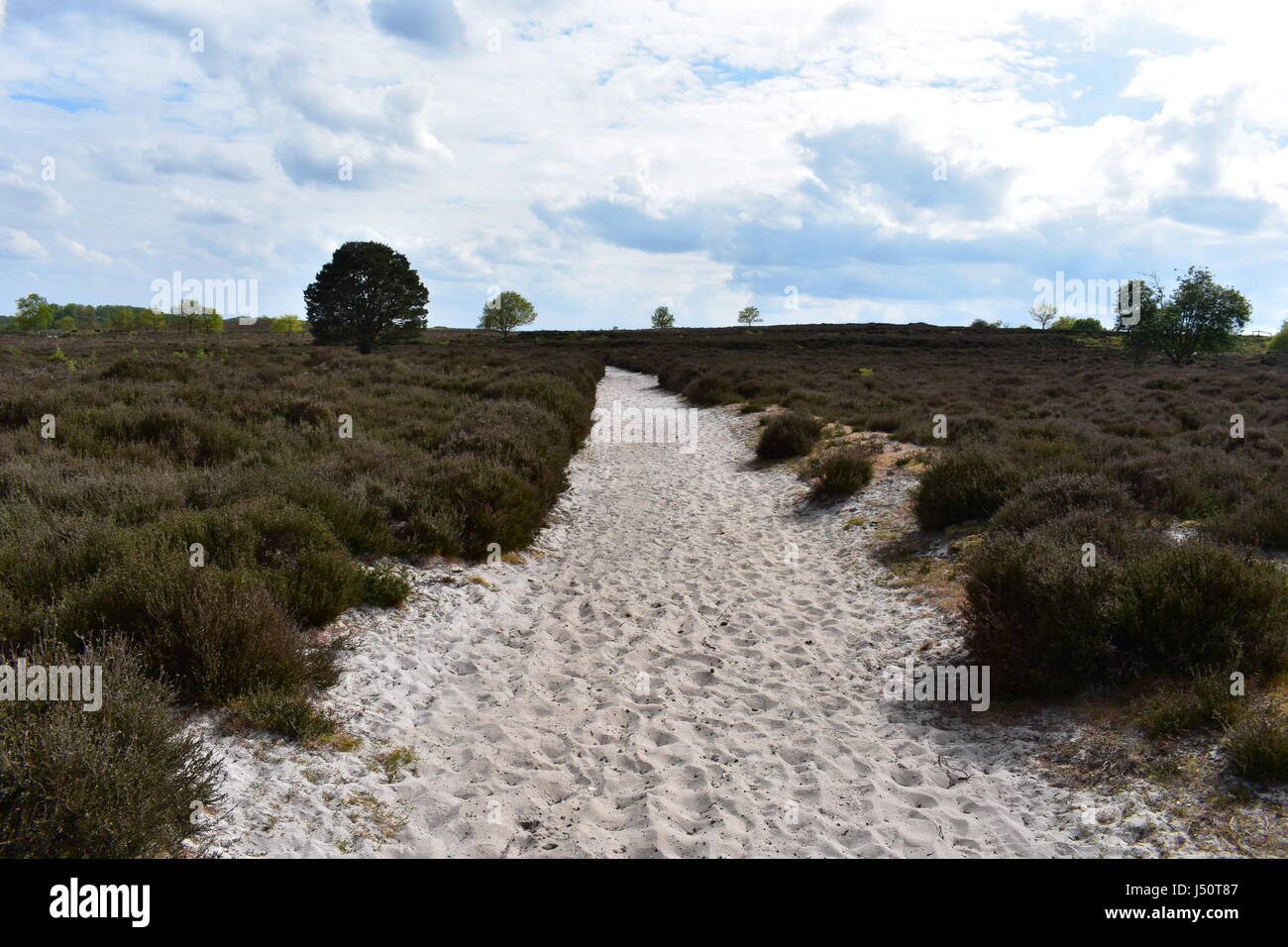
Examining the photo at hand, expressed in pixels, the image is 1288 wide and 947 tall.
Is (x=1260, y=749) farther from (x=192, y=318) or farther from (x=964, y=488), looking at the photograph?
(x=192, y=318)

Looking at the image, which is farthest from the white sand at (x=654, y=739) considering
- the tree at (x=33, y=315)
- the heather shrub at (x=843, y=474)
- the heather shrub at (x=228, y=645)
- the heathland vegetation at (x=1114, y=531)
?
the tree at (x=33, y=315)

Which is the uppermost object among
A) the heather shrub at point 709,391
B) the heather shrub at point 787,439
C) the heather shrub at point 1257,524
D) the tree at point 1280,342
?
the tree at point 1280,342

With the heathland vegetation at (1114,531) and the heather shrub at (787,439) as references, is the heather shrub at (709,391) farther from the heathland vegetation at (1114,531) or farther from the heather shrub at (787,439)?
the heather shrub at (787,439)

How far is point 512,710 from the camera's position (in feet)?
17.5

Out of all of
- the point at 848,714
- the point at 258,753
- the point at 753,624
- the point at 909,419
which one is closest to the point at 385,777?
the point at 258,753

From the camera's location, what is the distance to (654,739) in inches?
196

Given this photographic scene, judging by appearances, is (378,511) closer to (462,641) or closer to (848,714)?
(462,641)

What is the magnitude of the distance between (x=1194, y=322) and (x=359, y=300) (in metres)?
53.6

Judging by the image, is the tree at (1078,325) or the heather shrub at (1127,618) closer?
the heather shrub at (1127,618)

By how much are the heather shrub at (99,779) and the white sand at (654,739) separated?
35cm

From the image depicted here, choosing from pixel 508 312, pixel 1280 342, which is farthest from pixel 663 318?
pixel 1280 342

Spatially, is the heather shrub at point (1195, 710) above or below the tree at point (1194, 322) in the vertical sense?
below

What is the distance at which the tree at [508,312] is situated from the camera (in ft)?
322
